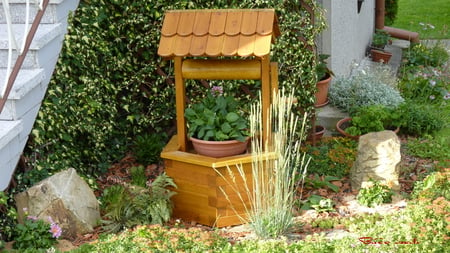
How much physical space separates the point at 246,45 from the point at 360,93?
115 inches

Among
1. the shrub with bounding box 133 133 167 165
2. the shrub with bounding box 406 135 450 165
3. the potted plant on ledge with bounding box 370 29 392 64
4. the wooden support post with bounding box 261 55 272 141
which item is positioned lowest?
the potted plant on ledge with bounding box 370 29 392 64

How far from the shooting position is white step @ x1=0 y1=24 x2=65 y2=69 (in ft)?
17.8

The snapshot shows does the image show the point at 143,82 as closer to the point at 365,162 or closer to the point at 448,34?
the point at 365,162

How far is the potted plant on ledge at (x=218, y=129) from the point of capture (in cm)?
533

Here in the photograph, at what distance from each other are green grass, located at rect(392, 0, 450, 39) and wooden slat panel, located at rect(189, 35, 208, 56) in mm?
7690

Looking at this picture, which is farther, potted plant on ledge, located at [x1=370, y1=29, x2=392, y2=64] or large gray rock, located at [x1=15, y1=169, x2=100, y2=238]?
potted plant on ledge, located at [x1=370, y1=29, x2=392, y2=64]

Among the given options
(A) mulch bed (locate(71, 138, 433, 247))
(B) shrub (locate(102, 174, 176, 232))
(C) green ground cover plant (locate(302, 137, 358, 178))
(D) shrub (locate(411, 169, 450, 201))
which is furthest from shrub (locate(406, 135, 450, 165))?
(B) shrub (locate(102, 174, 176, 232))

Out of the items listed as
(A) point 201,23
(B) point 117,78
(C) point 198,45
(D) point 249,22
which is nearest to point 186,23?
(A) point 201,23

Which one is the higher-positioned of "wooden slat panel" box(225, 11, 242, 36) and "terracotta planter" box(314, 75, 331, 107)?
"wooden slat panel" box(225, 11, 242, 36)

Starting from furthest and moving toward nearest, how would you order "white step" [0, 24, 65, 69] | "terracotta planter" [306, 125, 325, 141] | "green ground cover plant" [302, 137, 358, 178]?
"terracotta planter" [306, 125, 325, 141], "green ground cover plant" [302, 137, 358, 178], "white step" [0, 24, 65, 69]

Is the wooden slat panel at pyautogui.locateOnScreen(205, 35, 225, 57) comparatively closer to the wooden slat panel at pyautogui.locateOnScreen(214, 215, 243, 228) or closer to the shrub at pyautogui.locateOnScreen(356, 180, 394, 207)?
the wooden slat panel at pyautogui.locateOnScreen(214, 215, 243, 228)

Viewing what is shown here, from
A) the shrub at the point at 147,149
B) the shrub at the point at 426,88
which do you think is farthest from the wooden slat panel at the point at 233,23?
the shrub at the point at 426,88

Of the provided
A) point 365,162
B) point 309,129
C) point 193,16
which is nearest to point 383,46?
point 309,129

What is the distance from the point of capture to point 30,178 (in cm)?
533
